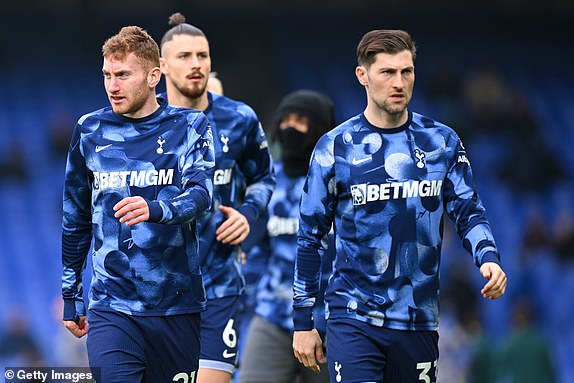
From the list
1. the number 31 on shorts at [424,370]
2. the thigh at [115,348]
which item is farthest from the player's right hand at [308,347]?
the thigh at [115,348]

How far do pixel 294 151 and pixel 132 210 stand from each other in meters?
2.94

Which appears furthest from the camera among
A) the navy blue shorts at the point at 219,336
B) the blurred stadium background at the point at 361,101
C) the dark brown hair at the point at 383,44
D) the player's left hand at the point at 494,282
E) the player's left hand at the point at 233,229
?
the blurred stadium background at the point at 361,101

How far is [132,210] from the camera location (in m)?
5.42

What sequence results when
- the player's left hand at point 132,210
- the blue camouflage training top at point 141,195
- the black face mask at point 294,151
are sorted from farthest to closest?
the black face mask at point 294,151, the blue camouflage training top at point 141,195, the player's left hand at point 132,210

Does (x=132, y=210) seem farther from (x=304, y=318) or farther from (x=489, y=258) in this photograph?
(x=489, y=258)

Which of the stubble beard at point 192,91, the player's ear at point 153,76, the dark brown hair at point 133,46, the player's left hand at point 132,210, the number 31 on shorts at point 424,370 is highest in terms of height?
the stubble beard at point 192,91

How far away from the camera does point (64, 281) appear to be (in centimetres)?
611

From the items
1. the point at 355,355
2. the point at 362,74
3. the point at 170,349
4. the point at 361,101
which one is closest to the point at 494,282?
the point at 355,355

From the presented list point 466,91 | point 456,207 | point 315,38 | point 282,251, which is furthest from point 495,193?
point 456,207

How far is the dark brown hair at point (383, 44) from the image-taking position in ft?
20.0

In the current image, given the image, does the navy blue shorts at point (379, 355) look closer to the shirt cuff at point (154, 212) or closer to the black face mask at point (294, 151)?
the shirt cuff at point (154, 212)

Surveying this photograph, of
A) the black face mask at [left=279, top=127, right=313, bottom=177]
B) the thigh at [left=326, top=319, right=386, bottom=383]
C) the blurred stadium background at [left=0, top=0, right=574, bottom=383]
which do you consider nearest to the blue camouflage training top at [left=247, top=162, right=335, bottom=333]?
the black face mask at [left=279, top=127, right=313, bottom=177]

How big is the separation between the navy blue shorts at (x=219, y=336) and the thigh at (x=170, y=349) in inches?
42.4

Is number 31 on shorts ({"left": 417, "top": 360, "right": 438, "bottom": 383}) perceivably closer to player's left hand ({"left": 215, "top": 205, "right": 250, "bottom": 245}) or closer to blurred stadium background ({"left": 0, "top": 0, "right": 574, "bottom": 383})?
player's left hand ({"left": 215, "top": 205, "right": 250, "bottom": 245})
